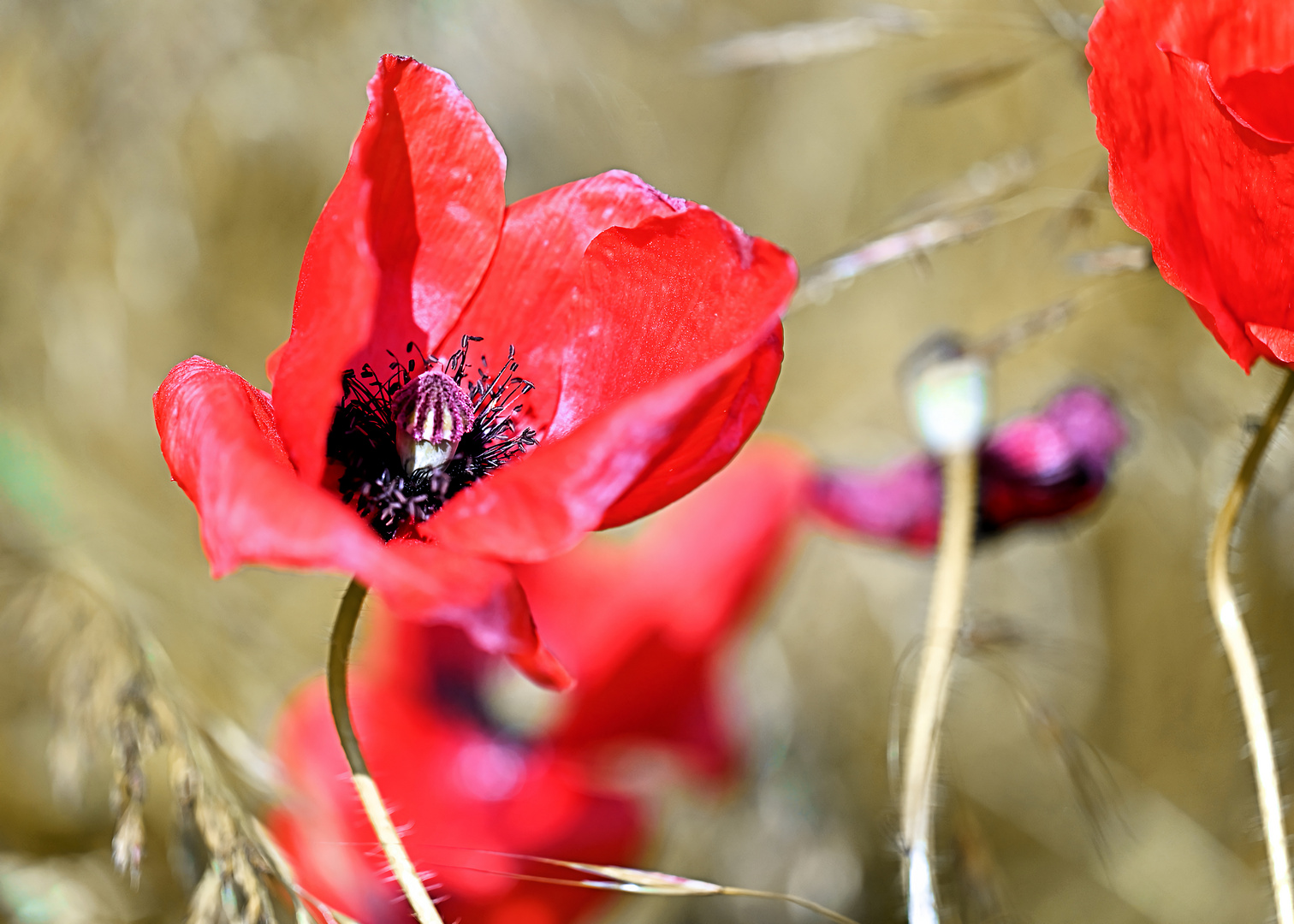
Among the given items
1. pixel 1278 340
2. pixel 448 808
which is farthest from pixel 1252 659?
pixel 448 808

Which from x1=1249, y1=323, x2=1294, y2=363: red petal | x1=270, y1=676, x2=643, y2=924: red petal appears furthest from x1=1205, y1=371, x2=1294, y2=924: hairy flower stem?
x1=270, y1=676, x2=643, y2=924: red petal

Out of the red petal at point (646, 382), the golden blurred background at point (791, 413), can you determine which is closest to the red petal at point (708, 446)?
the red petal at point (646, 382)

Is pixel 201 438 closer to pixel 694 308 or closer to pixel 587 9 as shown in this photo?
pixel 694 308

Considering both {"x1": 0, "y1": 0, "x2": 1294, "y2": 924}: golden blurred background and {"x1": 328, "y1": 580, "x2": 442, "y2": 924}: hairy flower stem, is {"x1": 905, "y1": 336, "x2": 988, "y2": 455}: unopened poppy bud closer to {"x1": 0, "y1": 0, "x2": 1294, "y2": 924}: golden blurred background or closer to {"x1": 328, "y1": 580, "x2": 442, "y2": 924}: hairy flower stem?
{"x1": 0, "y1": 0, "x2": 1294, "y2": 924}: golden blurred background

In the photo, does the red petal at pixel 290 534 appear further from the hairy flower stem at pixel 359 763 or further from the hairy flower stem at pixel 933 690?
the hairy flower stem at pixel 933 690

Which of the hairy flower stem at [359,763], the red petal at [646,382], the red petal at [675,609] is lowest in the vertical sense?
the red petal at [675,609]

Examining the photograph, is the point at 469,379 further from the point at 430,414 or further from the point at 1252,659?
the point at 1252,659
